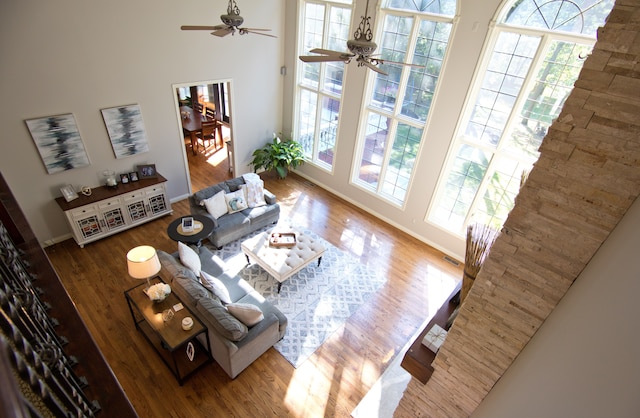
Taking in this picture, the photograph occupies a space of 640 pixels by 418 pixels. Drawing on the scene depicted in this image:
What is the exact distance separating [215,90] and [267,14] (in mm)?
3419

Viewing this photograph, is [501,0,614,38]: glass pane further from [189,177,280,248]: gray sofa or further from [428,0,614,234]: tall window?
[189,177,280,248]: gray sofa

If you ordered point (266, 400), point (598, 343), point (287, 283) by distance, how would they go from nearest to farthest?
point (598, 343) → point (266, 400) → point (287, 283)

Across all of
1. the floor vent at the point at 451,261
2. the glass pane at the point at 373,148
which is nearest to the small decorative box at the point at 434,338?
the floor vent at the point at 451,261

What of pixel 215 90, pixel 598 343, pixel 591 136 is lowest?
pixel 215 90

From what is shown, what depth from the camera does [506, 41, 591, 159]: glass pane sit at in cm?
425

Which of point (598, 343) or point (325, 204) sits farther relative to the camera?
point (325, 204)

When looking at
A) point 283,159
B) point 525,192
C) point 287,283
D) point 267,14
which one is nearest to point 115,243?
point 287,283

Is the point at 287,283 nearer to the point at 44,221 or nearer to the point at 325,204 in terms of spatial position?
the point at 325,204

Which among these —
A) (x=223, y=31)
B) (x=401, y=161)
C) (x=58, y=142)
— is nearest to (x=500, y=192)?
(x=401, y=161)

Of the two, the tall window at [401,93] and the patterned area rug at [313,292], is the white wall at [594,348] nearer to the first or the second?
the patterned area rug at [313,292]

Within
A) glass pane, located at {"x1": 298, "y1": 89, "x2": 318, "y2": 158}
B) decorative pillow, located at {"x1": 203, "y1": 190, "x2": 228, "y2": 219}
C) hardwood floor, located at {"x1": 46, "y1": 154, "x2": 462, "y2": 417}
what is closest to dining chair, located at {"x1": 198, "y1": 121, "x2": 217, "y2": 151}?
glass pane, located at {"x1": 298, "y1": 89, "x2": 318, "y2": 158}

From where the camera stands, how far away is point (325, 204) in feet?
23.8

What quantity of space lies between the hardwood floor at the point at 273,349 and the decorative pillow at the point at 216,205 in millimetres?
899

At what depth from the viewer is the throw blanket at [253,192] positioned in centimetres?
615
